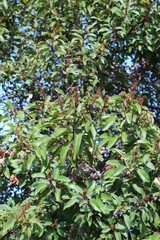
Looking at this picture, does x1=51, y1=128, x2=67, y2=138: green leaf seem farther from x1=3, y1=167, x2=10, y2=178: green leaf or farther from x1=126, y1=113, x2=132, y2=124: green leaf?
x1=3, y1=167, x2=10, y2=178: green leaf

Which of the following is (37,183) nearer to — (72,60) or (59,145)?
(59,145)

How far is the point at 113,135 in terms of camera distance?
205 cm

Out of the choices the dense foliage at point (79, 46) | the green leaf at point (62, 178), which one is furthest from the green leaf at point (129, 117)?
the dense foliage at point (79, 46)

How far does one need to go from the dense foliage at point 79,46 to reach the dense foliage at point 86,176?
115cm

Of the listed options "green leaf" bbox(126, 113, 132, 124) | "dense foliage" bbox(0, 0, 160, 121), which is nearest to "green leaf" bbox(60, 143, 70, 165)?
"green leaf" bbox(126, 113, 132, 124)

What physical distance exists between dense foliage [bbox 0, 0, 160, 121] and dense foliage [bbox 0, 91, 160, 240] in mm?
1155

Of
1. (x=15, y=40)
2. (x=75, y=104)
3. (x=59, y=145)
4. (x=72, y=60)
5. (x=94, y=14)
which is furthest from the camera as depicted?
(x=15, y=40)

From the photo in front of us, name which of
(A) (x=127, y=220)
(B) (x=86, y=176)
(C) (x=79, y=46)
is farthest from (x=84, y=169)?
(C) (x=79, y=46)

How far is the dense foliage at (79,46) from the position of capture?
126 inches

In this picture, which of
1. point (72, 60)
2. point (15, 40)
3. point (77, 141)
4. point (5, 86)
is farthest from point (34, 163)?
point (15, 40)

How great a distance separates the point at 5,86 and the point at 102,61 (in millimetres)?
866

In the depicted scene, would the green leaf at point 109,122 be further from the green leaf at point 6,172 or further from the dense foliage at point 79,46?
the dense foliage at point 79,46

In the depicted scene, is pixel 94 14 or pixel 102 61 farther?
pixel 94 14

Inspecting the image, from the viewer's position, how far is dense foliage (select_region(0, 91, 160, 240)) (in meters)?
1.89
